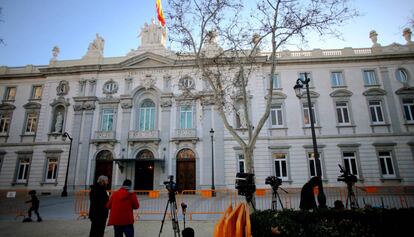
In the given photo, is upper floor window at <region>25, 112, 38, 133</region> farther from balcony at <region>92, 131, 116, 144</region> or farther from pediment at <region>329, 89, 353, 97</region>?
pediment at <region>329, 89, 353, 97</region>

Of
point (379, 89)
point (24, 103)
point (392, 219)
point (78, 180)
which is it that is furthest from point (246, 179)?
point (24, 103)

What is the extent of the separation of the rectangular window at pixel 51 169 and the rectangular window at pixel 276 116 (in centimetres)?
2283

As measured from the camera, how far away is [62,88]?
24297 millimetres

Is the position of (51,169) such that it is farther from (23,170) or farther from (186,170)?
(186,170)

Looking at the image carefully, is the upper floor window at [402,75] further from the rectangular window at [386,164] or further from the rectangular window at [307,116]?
the rectangular window at [307,116]

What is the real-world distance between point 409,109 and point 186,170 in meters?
22.4

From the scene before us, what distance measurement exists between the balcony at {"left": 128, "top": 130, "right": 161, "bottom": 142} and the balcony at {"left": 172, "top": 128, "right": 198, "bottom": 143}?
1.81 m

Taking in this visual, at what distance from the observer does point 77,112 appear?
23.1 metres

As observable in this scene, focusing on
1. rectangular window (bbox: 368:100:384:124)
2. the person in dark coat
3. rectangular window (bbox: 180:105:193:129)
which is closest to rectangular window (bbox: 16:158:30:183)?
rectangular window (bbox: 180:105:193:129)

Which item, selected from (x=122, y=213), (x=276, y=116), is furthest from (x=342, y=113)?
(x=122, y=213)

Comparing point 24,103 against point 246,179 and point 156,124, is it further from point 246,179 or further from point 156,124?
point 246,179

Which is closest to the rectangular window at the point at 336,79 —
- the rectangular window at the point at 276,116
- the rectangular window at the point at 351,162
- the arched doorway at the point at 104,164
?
the rectangular window at the point at 276,116

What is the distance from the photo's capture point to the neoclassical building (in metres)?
20.0

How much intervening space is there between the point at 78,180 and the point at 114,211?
19.2 meters
